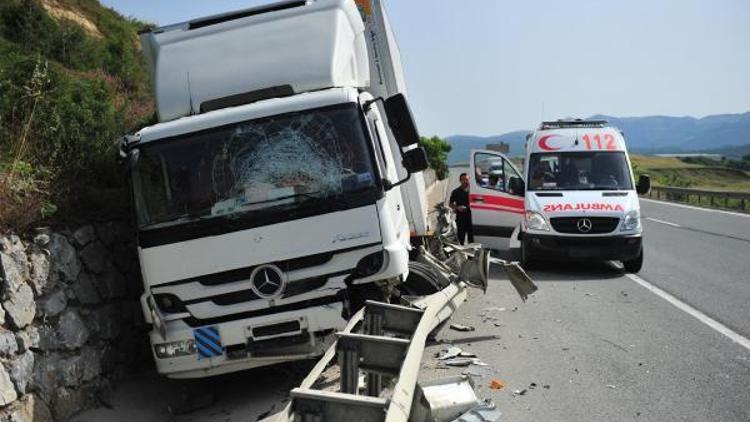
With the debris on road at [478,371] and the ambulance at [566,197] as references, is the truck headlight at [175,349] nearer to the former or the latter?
the debris on road at [478,371]

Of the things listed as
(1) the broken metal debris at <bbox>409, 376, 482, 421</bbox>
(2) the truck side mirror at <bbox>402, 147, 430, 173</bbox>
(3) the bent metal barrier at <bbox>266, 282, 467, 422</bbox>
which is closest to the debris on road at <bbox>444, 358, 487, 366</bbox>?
(3) the bent metal barrier at <bbox>266, 282, 467, 422</bbox>

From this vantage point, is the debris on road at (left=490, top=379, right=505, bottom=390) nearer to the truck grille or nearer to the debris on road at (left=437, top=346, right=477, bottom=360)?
the debris on road at (left=437, top=346, right=477, bottom=360)

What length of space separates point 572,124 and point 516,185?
79.0 inches

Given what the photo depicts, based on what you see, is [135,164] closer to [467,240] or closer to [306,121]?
[306,121]

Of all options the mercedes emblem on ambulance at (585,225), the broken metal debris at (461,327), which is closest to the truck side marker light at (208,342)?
the broken metal debris at (461,327)

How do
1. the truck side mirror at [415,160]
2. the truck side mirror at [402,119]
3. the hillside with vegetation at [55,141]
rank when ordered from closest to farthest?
the truck side mirror at [402,119] < the truck side mirror at [415,160] < the hillside with vegetation at [55,141]

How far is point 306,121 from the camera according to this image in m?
5.93

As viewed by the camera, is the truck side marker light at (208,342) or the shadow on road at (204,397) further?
the shadow on road at (204,397)

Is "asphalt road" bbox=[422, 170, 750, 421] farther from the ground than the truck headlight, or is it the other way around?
the truck headlight

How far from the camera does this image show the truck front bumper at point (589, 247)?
1113 centimetres

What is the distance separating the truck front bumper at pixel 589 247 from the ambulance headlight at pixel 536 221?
0.15m

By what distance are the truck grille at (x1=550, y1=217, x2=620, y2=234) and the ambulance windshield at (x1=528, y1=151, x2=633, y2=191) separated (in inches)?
34.1

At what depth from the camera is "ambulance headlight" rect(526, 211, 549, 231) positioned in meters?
11.5

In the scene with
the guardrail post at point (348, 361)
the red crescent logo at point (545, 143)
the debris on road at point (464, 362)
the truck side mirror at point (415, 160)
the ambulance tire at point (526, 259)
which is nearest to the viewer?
the guardrail post at point (348, 361)
